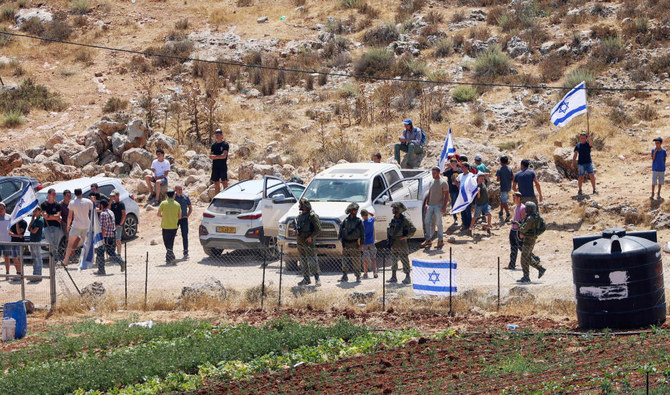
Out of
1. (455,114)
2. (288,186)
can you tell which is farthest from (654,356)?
(455,114)

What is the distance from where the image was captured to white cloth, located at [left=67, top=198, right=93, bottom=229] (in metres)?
18.5

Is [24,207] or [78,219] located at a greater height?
[24,207]

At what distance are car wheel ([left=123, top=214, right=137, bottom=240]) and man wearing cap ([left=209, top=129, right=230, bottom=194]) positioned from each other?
2.78 metres

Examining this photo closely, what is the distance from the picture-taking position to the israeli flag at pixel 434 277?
46.5ft

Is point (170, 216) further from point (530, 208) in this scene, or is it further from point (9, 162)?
point (9, 162)

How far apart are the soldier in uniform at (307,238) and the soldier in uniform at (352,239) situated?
52 cm

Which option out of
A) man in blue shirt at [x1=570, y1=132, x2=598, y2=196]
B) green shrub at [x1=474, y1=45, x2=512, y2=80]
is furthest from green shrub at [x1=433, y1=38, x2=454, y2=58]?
man in blue shirt at [x1=570, y1=132, x2=598, y2=196]

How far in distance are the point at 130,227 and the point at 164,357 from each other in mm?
11001

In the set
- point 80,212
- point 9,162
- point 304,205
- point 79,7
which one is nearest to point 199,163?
point 9,162

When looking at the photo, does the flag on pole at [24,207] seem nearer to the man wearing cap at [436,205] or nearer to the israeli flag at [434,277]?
the man wearing cap at [436,205]

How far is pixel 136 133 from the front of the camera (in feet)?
92.4

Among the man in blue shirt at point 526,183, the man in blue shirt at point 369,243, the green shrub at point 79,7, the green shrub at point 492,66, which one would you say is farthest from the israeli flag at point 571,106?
the green shrub at point 79,7

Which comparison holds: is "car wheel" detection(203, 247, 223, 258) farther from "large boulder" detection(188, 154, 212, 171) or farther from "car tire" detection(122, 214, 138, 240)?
"large boulder" detection(188, 154, 212, 171)

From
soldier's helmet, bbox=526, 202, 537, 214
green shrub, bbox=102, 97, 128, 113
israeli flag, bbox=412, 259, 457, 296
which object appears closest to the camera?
israeli flag, bbox=412, 259, 457, 296
